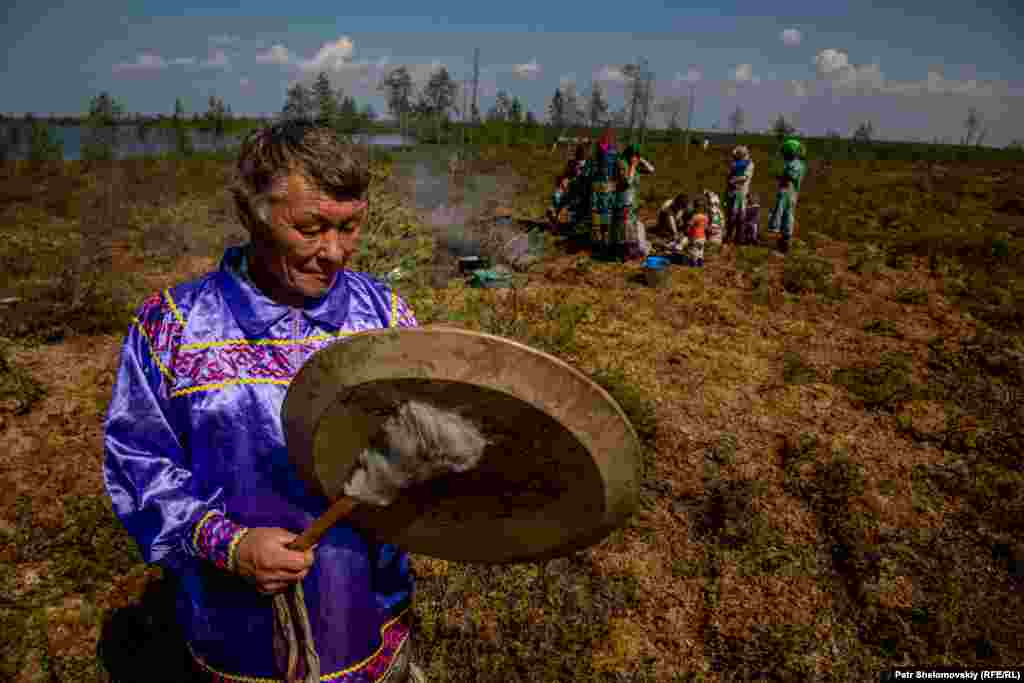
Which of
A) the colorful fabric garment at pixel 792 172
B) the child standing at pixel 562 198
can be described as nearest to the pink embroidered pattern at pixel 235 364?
the colorful fabric garment at pixel 792 172

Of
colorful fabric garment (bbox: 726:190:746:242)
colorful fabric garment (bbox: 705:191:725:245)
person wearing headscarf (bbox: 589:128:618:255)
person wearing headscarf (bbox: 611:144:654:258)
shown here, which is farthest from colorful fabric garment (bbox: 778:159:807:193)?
person wearing headscarf (bbox: 589:128:618:255)

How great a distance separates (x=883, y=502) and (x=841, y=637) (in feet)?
4.79

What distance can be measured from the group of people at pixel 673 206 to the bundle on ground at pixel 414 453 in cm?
926

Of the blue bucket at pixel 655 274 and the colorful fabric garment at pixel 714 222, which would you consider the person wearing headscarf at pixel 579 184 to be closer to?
the colorful fabric garment at pixel 714 222

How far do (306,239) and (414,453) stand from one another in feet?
2.04

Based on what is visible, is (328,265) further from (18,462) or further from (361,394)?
(18,462)

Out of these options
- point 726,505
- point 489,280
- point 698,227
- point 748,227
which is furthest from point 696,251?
point 726,505

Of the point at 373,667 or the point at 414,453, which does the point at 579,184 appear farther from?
the point at 414,453

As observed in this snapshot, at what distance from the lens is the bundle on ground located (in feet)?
3.08

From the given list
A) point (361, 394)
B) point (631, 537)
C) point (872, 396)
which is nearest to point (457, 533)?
point (361, 394)

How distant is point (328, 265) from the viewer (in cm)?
135

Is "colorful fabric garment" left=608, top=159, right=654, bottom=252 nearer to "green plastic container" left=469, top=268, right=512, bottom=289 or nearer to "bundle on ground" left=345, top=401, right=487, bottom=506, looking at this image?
"green plastic container" left=469, top=268, right=512, bottom=289

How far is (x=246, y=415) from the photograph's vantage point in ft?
A: 4.36

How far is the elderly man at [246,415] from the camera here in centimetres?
127
